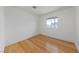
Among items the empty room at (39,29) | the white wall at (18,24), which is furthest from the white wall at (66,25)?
the white wall at (18,24)

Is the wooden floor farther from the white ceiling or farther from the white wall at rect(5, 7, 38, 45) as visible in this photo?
the white ceiling

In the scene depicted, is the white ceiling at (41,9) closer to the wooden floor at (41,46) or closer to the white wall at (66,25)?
the white wall at (66,25)

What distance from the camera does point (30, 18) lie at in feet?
3.49

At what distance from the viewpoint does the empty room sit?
3.31 ft

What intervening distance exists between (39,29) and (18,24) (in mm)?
240

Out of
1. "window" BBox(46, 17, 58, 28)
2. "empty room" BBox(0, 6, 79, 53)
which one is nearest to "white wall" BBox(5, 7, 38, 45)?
"empty room" BBox(0, 6, 79, 53)

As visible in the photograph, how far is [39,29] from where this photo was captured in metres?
1.07

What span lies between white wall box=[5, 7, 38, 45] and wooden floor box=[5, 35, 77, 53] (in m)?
0.06

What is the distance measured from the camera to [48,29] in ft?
3.45
